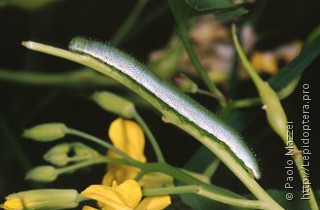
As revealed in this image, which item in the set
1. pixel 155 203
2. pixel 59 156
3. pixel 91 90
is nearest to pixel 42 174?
pixel 59 156

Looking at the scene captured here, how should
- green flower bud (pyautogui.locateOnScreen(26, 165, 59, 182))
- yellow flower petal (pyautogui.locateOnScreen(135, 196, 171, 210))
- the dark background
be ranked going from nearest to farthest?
yellow flower petal (pyautogui.locateOnScreen(135, 196, 171, 210))
green flower bud (pyautogui.locateOnScreen(26, 165, 59, 182))
the dark background

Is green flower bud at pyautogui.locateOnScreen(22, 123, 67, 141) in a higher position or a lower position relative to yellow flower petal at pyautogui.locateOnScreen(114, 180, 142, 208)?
higher

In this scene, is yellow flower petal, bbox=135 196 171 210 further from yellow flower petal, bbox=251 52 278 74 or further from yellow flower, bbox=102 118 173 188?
yellow flower petal, bbox=251 52 278 74

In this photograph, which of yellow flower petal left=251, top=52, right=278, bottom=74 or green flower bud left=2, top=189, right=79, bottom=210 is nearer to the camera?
green flower bud left=2, top=189, right=79, bottom=210

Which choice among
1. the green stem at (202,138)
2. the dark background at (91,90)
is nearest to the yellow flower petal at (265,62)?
the dark background at (91,90)

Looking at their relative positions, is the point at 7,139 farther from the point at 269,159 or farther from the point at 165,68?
the point at 269,159

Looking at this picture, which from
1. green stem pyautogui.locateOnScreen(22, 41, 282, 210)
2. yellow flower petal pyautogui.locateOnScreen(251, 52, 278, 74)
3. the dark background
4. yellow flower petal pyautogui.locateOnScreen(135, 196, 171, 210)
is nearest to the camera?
green stem pyautogui.locateOnScreen(22, 41, 282, 210)

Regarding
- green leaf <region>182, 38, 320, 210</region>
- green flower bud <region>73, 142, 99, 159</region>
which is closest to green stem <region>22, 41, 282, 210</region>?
green leaf <region>182, 38, 320, 210</region>

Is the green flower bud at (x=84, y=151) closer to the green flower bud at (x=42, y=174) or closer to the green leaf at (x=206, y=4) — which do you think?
the green flower bud at (x=42, y=174)
